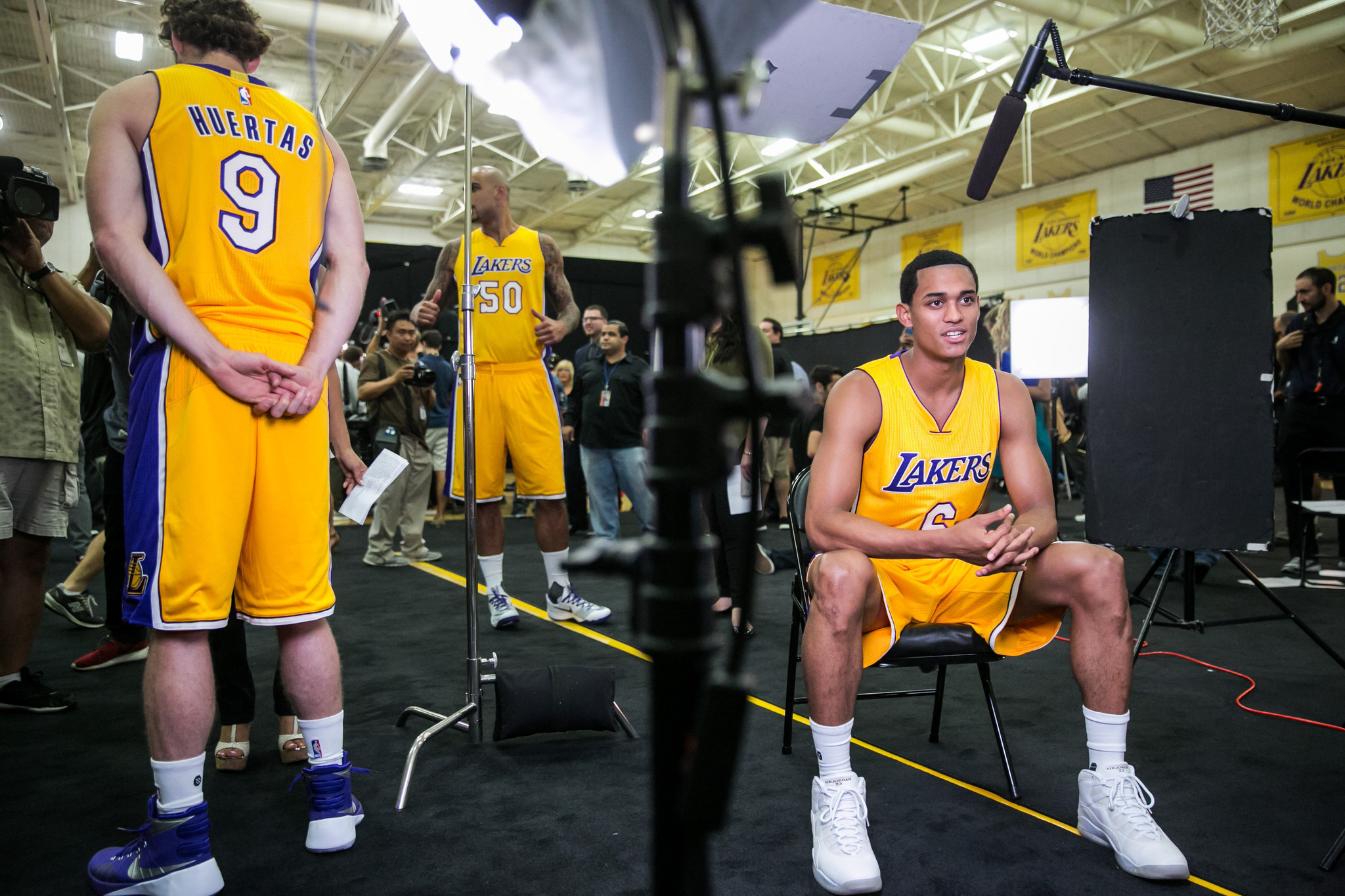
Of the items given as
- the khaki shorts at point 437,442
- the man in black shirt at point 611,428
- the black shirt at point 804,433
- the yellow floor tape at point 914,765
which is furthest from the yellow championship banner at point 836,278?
the yellow floor tape at point 914,765

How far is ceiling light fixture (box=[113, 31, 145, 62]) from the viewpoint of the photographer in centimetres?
829

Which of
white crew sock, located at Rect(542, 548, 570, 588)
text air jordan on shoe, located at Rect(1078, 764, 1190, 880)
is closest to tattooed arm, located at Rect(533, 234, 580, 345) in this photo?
white crew sock, located at Rect(542, 548, 570, 588)

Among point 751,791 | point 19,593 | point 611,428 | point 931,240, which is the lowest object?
point 751,791

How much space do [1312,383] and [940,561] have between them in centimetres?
421

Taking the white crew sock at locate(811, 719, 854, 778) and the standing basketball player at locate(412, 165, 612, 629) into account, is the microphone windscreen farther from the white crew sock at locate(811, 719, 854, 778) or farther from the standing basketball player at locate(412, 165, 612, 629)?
the standing basketball player at locate(412, 165, 612, 629)

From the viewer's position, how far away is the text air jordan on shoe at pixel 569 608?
3.53 meters

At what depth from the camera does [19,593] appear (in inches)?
95.7

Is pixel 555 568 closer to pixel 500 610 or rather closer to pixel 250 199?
pixel 500 610

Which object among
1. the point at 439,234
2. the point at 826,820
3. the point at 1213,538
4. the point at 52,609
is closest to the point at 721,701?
the point at 826,820

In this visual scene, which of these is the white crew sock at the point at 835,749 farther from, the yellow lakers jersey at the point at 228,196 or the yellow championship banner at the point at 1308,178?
the yellow championship banner at the point at 1308,178

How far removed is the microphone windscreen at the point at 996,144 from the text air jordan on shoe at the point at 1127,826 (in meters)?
1.20

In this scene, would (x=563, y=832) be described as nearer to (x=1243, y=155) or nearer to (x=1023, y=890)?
(x=1023, y=890)

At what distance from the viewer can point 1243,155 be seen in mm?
11008

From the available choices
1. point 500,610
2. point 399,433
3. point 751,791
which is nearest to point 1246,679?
point 751,791
